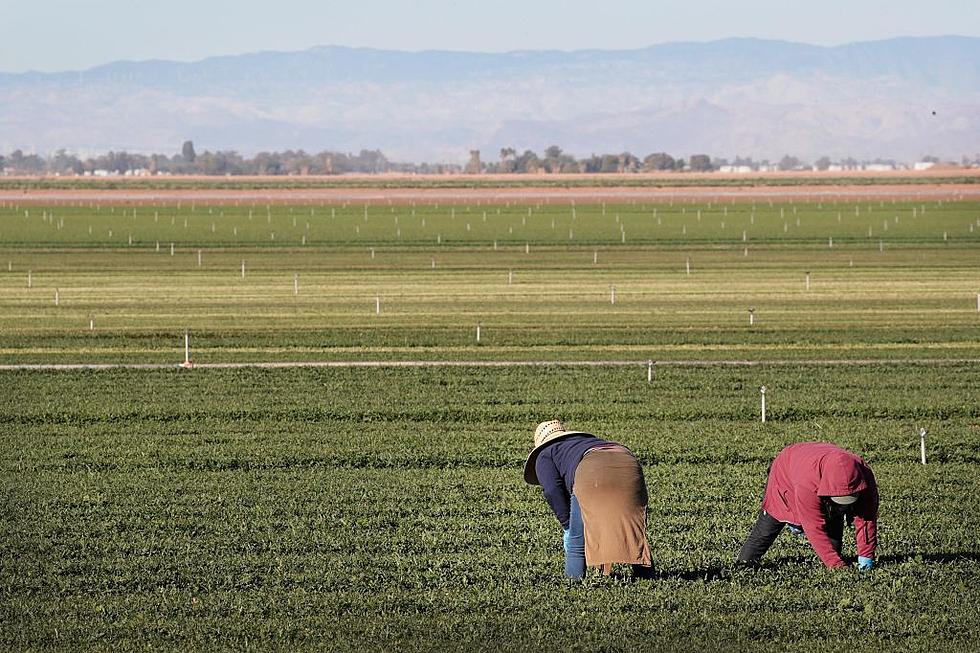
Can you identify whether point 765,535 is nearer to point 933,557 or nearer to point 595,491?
point 933,557

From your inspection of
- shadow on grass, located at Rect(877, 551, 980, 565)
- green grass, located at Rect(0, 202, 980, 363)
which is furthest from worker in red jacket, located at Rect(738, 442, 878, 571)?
green grass, located at Rect(0, 202, 980, 363)

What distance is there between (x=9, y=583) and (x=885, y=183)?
548 feet

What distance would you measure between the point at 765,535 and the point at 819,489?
1.26 m

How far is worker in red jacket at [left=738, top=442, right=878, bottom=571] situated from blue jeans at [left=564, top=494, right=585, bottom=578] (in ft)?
5.36

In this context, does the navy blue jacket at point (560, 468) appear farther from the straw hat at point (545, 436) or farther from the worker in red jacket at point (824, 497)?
the worker in red jacket at point (824, 497)

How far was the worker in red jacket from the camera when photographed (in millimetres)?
12305

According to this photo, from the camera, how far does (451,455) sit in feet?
69.4

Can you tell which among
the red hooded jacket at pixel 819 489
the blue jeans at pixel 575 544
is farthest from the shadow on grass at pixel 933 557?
the blue jeans at pixel 575 544

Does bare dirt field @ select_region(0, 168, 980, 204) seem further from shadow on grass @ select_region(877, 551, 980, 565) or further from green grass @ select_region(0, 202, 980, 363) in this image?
shadow on grass @ select_region(877, 551, 980, 565)

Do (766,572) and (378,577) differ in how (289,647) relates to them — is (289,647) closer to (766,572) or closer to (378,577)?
(378,577)

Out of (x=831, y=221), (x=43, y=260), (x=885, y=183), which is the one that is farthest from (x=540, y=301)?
(x=885, y=183)

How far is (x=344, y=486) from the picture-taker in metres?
18.8

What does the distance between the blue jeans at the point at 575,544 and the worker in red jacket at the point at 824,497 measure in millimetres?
1633

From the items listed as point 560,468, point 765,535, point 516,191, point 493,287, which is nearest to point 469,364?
point 765,535
